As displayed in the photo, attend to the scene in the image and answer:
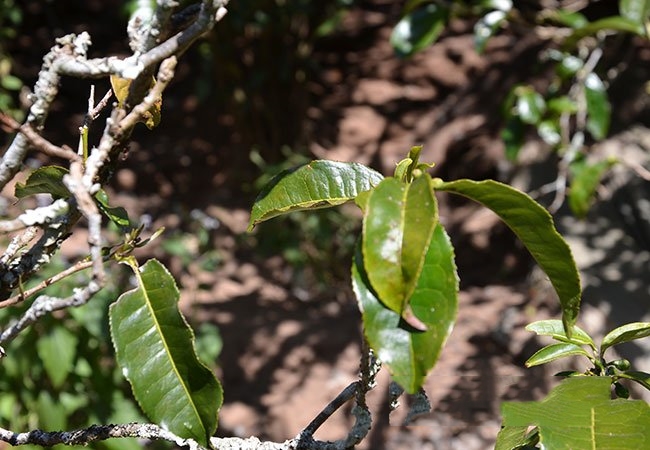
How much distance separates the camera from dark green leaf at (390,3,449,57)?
256 centimetres

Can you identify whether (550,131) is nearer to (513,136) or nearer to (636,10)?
(513,136)

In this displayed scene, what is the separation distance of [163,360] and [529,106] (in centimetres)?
210

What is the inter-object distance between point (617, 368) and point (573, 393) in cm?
14

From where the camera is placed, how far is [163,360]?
641mm

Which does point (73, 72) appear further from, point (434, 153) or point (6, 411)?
point (434, 153)

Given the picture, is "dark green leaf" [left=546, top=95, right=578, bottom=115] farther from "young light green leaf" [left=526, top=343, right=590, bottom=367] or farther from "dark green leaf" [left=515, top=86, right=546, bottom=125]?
"young light green leaf" [left=526, top=343, right=590, bottom=367]

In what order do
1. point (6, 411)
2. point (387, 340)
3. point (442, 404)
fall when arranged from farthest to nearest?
point (6, 411) < point (442, 404) < point (387, 340)

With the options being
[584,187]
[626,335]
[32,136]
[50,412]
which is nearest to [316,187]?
[32,136]

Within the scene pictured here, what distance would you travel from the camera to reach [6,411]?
1875 millimetres

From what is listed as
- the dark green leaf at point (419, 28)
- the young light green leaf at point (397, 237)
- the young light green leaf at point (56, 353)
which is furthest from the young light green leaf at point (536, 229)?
the dark green leaf at point (419, 28)

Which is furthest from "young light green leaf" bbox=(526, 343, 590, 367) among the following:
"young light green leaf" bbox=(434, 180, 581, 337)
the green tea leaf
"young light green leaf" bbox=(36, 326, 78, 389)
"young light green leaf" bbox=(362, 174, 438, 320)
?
"young light green leaf" bbox=(36, 326, 78, 389)

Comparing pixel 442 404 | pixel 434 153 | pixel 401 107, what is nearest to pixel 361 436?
pixel 442 404

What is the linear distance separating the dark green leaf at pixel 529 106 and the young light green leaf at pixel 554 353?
72.4 inches

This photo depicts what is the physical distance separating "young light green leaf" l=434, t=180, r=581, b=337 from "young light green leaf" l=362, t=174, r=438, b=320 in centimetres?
4
